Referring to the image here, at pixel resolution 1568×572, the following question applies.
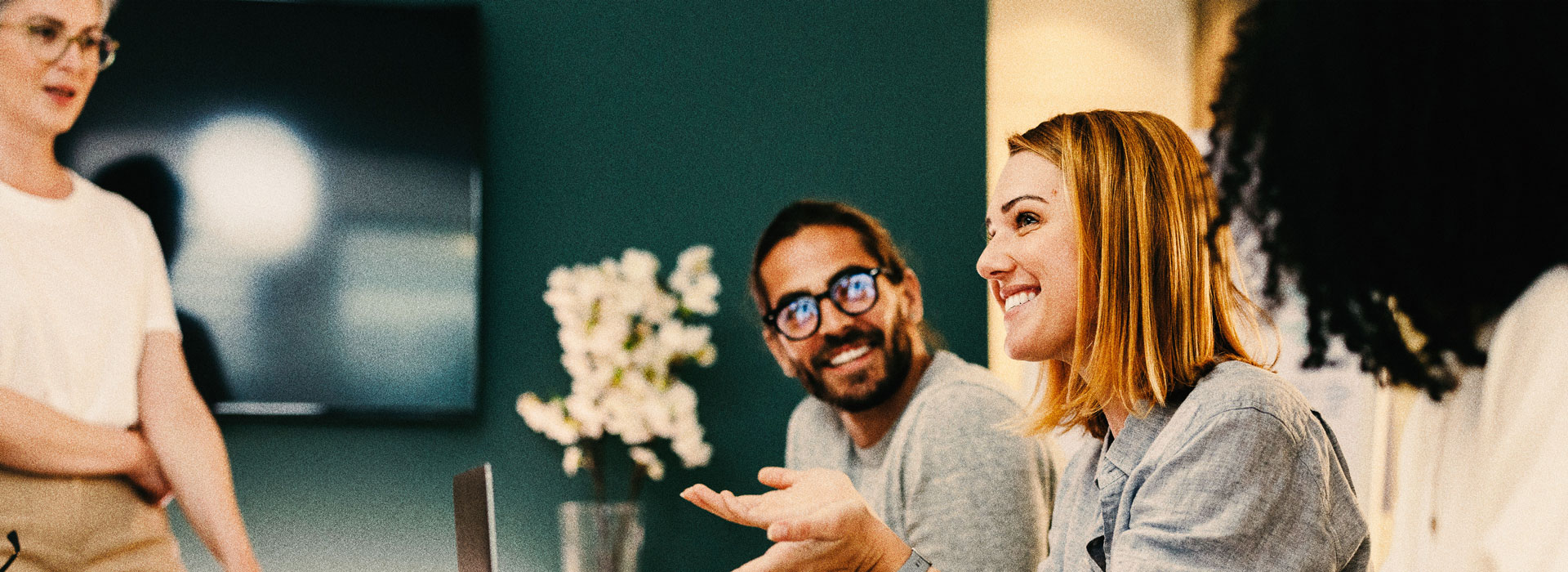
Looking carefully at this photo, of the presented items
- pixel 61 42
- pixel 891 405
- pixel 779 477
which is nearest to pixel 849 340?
pixel 891 405

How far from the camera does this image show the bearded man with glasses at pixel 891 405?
1.49 metres

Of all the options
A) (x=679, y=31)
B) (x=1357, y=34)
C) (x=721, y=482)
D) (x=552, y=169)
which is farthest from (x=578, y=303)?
(x=1357, y=34)

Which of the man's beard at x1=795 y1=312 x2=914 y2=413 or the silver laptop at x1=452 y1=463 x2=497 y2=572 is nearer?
the silver laptop at x1=452 y1=463 x2=497 y2=572

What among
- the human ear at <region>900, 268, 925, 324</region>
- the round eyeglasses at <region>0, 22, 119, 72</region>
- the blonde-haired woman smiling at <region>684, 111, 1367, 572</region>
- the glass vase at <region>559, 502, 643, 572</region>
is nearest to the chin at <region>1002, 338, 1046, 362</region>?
the blonde-haired woman smiling at <region>684, 111, 1367, 572</region>

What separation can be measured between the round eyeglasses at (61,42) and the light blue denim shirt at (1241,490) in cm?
197

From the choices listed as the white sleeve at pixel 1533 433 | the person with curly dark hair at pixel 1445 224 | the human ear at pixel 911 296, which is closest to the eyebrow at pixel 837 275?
the human ear at pixel 911 296

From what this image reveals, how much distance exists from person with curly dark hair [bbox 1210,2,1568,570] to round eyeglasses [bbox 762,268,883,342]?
49.7 inches

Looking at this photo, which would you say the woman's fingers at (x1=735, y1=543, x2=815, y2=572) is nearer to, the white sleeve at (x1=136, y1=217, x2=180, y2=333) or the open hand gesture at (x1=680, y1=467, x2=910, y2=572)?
the open hand gesture at (x1=680, y1=467, x2=910, y2=572)

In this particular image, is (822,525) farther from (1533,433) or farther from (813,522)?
(1533,433)

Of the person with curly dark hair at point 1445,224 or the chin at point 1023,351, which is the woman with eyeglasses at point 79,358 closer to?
the chin at point 1023,351

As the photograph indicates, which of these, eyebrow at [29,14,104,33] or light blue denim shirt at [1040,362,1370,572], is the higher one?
eyebrow at [29,14,104,33]

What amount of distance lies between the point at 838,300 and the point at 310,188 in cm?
116

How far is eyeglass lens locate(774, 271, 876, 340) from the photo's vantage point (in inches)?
71.7

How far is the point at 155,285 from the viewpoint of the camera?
6.33 feet
